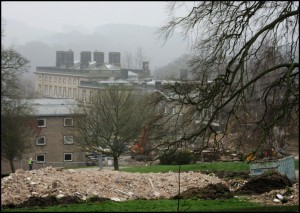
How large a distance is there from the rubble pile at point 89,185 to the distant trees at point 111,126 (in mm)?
11281

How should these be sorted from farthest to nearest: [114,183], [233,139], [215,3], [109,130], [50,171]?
1. [109,130]
2. [233,139]
3. [50,171]
4. [114,183]
5. [215,3]

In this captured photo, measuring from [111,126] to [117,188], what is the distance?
14436mm

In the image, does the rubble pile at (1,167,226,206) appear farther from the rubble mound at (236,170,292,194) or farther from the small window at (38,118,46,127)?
the small window at (38,118,46,127)

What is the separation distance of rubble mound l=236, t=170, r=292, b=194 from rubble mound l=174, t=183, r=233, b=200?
0.91 metres

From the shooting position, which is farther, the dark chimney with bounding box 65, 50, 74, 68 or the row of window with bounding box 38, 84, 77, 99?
the dark chimney with bounding box 65, 50, 74, 68

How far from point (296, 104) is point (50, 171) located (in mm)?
10734

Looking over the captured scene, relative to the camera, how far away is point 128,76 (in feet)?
240

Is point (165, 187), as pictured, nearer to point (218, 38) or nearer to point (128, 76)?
point (218, 38)

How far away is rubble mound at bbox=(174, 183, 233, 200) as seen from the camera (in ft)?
64.1

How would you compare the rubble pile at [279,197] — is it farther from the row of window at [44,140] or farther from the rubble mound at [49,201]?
the row of window at [44,140]

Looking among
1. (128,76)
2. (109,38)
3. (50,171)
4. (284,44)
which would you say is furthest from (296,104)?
(109,38)

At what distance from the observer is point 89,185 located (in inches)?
787

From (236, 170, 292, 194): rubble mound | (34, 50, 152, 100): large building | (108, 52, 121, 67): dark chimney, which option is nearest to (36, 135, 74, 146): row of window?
(34, 50, 152, 100): large building

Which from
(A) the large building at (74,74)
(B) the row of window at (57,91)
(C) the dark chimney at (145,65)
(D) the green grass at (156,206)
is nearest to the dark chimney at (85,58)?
(A) the large building at (74,74)
